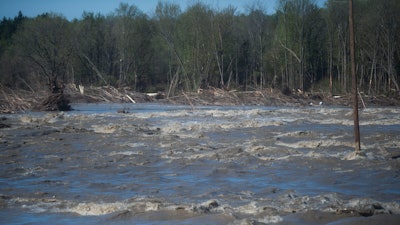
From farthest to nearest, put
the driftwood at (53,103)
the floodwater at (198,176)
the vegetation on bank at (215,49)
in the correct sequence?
the vegetation on bank at (215,49), the driftwood at (53,103), the floodwater at (198,176)

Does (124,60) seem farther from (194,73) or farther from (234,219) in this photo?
(234,219)

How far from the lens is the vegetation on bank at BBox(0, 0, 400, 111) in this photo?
44.6m

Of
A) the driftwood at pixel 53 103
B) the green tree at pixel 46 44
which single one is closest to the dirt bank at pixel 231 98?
the driftwood at pixel 53 103

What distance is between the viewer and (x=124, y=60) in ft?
192

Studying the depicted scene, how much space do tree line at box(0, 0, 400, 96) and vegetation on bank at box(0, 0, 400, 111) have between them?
0.35 feet

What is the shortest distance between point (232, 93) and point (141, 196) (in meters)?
31.3

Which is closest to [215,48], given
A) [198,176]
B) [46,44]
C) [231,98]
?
[231,98]

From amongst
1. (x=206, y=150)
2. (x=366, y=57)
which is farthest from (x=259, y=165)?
(x=366, y=57)

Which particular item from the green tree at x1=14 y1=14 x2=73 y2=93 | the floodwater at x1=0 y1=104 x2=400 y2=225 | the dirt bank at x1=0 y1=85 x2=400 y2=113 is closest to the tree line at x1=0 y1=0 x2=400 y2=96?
the green tree at x1=14 y1=14 x2=73 y2=93

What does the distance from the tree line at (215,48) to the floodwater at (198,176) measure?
25742mm

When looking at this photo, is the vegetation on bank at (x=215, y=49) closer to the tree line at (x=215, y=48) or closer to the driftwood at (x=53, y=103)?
the tree line at (x=215, y=48)

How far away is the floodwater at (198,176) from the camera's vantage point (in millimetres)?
7203

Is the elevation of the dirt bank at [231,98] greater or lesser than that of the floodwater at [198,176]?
greater

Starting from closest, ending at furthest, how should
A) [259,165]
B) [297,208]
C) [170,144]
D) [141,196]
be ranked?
[297,208] < [141,196] < [259,165] < [170,144]
